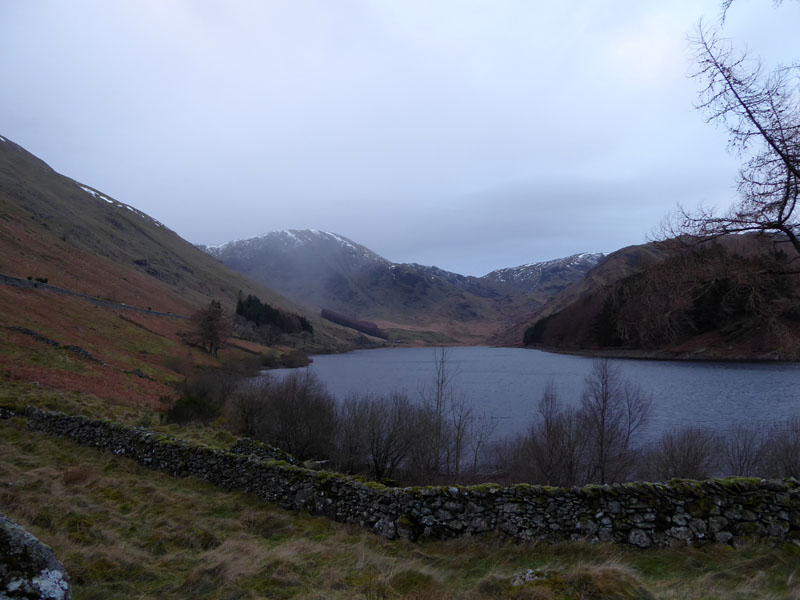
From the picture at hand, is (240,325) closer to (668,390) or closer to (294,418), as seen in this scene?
(294,418)

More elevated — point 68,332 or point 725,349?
point 725,349

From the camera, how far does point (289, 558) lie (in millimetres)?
8031

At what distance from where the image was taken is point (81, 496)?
11000 millimetres

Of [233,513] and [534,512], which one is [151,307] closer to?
[233,513]

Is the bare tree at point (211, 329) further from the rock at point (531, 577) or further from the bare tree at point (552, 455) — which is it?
the rock at point (531, 577)

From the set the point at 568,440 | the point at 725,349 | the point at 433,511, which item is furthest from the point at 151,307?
the point at 725,349

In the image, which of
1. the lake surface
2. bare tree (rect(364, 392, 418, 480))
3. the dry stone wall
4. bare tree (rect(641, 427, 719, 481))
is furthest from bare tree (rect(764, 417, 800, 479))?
bare tree (rect(364, 392, 418, 480))

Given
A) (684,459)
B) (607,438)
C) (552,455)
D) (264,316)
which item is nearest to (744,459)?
(684,459)

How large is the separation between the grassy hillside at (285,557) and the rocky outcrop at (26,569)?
114 inches

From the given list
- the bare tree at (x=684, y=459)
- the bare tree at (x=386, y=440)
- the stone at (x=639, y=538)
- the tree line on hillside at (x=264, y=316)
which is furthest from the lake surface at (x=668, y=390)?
the tree line on hillside at (x=264, y=316)

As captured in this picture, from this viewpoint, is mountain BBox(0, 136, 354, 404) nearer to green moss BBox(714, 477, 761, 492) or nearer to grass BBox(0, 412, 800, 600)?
grass BBox(0, 412, 800, 600)

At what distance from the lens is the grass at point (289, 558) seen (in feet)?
20.6

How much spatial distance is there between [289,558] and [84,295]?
71894 millimetres

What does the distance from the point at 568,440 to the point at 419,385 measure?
102ft
